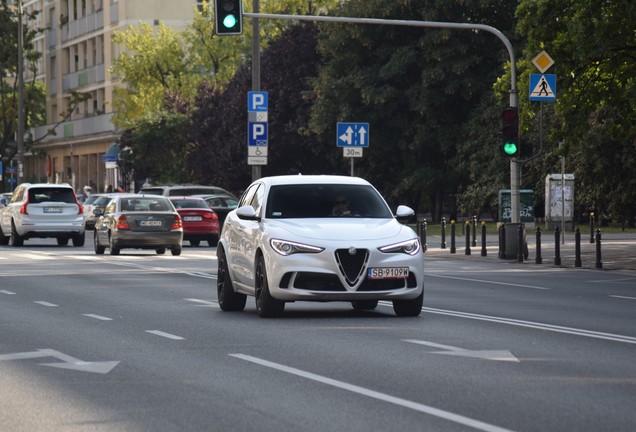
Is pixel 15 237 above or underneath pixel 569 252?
above

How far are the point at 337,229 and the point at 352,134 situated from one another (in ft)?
69.2

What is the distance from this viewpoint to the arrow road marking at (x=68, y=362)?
40.8 ft

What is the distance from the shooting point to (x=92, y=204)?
2379 inches

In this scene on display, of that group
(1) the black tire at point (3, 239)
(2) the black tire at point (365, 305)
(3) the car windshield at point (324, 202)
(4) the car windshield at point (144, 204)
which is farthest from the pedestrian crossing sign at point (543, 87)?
(1) the black tire at point (3, 239)

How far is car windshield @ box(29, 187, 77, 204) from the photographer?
43.8m

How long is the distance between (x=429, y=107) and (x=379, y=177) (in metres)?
4.98

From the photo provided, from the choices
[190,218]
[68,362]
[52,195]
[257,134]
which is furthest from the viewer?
[52,195]

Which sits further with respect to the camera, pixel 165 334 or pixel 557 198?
pixel 557 198

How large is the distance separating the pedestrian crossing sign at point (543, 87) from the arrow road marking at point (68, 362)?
1949 cm

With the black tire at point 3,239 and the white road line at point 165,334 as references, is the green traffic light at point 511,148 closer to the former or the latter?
the white road line at point 165,334

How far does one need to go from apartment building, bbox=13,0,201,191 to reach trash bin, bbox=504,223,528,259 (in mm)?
52390

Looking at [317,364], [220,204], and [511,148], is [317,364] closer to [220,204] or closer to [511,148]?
[511,148]

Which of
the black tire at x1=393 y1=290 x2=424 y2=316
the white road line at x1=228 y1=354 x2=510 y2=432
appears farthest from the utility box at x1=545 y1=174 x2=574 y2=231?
the white road line at x1=228 y1=354 x2=510 y2=432

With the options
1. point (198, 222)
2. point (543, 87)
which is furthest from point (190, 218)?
point (543, 87)
